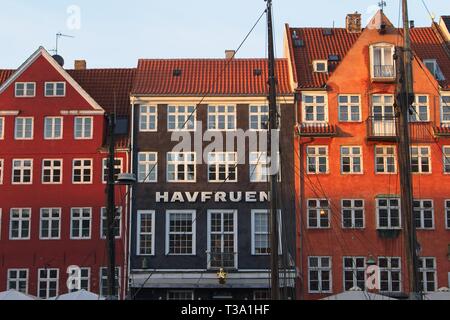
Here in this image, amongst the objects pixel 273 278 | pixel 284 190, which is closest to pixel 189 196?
pixel 284 190

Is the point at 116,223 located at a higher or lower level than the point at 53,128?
lower

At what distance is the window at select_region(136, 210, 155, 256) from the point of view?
4397cm

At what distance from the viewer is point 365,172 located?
44.8m

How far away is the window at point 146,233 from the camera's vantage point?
1731 inches

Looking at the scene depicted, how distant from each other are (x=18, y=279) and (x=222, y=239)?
11.3 metres

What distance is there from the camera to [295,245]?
43812 mm

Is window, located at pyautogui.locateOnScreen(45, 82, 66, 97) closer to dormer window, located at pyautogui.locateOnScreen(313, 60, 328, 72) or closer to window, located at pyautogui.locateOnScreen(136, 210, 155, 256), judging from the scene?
window, located at pyautogui.locateOnScreen(136, 210, 155, 256)

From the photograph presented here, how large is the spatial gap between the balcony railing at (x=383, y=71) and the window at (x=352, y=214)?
7.15 meters

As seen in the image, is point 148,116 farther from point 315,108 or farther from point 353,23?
point 353,23

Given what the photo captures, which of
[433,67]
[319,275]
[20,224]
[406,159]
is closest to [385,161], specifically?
[433,67]

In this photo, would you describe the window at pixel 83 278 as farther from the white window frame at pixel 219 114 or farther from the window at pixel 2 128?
the white window frame at pixel 219 114
